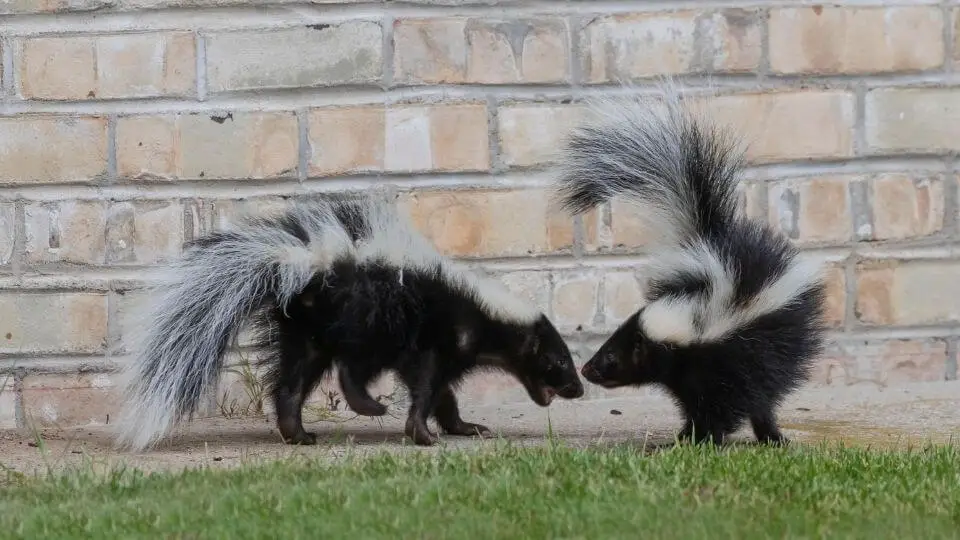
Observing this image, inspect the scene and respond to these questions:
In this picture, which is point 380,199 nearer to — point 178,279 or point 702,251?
point 178,279

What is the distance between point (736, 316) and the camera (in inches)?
204

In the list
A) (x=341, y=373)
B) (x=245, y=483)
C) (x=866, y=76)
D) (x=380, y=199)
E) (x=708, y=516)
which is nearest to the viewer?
(x=708, y=516)

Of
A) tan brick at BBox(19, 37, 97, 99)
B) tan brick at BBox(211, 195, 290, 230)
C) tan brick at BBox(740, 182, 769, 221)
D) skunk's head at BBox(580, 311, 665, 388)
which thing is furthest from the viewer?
tan brick at BBox(740, 182, 769, 221)

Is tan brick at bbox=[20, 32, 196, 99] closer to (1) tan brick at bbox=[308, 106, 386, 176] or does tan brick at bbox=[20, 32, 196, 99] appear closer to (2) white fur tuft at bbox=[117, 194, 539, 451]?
(1) tan brick at bbox=[308, 106, 386, 176]

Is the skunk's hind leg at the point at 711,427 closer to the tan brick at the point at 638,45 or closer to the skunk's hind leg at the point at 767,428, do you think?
the skunk's hind leg at the point at 767,428

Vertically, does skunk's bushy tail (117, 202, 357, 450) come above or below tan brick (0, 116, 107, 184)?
below

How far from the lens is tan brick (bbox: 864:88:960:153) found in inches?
258

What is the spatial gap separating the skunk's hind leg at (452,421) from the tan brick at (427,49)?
1.48m

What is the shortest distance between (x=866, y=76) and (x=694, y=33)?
0.84 meters

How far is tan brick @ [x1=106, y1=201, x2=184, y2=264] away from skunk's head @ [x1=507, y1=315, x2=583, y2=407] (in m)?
1.69

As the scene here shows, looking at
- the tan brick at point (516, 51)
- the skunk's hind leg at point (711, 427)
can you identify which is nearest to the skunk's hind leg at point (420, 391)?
the skunk's hind leg at point (711, 427)

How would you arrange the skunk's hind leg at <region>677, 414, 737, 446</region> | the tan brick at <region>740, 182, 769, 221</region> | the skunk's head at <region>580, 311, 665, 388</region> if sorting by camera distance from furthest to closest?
the tan brick at <region>740, 182, 769, 221</region>, the skunk's head at <region>580, 311, 665, 388</region>, the skunk's hind leg at <region>677, 414, 737, 446</region>

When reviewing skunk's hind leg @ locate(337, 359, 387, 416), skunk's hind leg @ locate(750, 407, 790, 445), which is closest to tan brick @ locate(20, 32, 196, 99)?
skunk's hind leg @ locate(337, 359, 387, 416)

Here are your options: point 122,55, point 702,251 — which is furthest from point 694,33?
point 122,55
